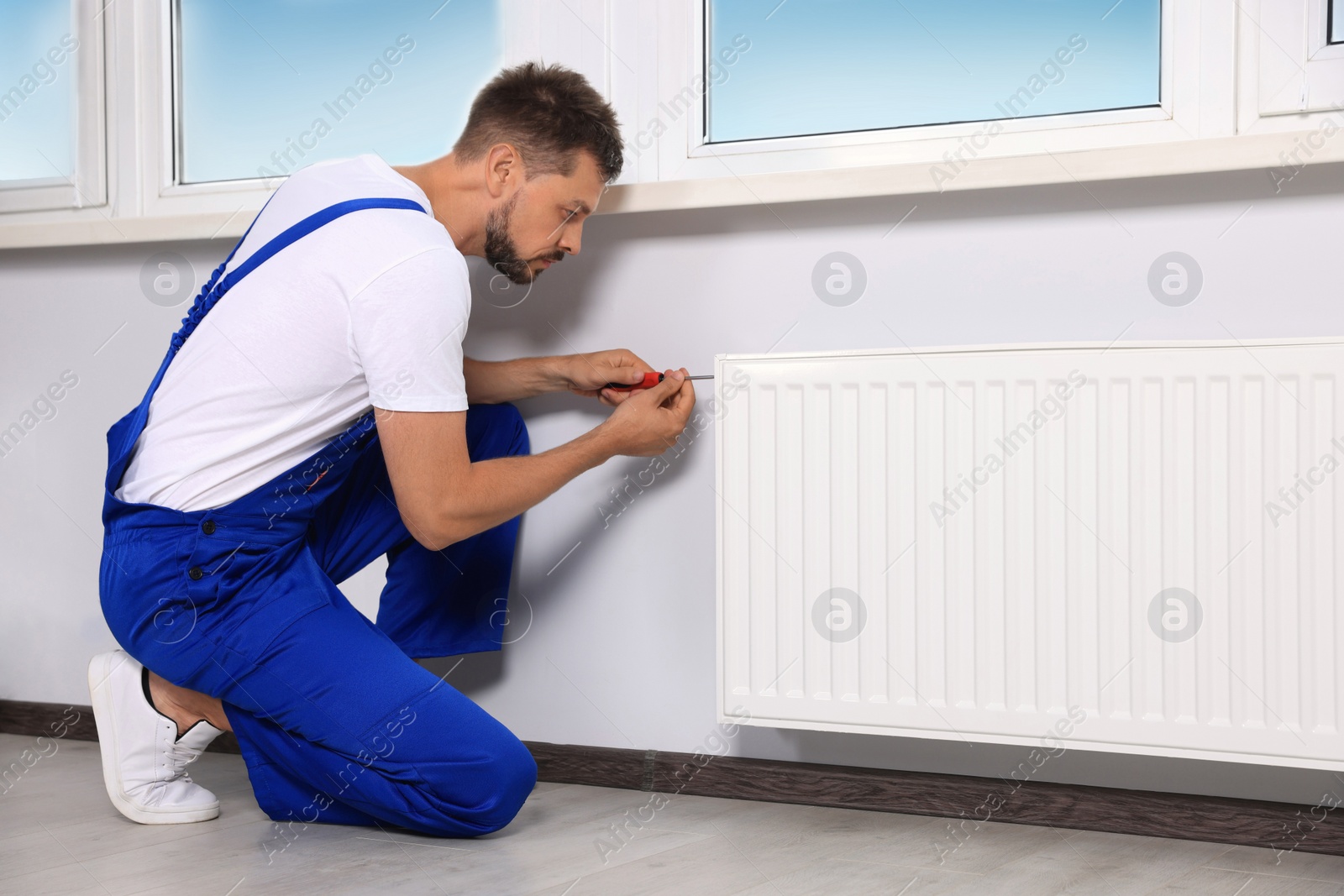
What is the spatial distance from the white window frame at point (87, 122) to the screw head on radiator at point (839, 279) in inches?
50.1

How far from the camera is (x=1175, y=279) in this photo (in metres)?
1.33

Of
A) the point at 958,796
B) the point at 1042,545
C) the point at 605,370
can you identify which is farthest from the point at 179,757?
the point at 1042,545

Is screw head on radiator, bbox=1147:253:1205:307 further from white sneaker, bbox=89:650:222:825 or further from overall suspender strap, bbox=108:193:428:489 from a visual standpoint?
white sneaker, bbox=89:650:222:825

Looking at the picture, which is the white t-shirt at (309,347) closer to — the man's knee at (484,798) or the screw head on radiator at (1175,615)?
the man's knee at (484,798)

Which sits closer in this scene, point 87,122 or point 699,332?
point 699,332

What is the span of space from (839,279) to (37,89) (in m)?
1.49

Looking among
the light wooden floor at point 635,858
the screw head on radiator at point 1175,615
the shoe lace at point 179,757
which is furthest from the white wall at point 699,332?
the shoe lace at point 179,757

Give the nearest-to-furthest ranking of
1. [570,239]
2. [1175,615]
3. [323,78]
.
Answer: [1175,615] → [570,239] → [323,78]

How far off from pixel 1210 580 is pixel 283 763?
3.53ft

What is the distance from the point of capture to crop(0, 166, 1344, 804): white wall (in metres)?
1.31

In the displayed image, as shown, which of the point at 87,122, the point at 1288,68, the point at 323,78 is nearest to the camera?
the point at 1288,68

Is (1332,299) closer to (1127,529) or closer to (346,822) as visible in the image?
(1127,529)

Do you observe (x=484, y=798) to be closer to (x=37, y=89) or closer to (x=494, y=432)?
(x=494, y=432)

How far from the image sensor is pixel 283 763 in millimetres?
1320
